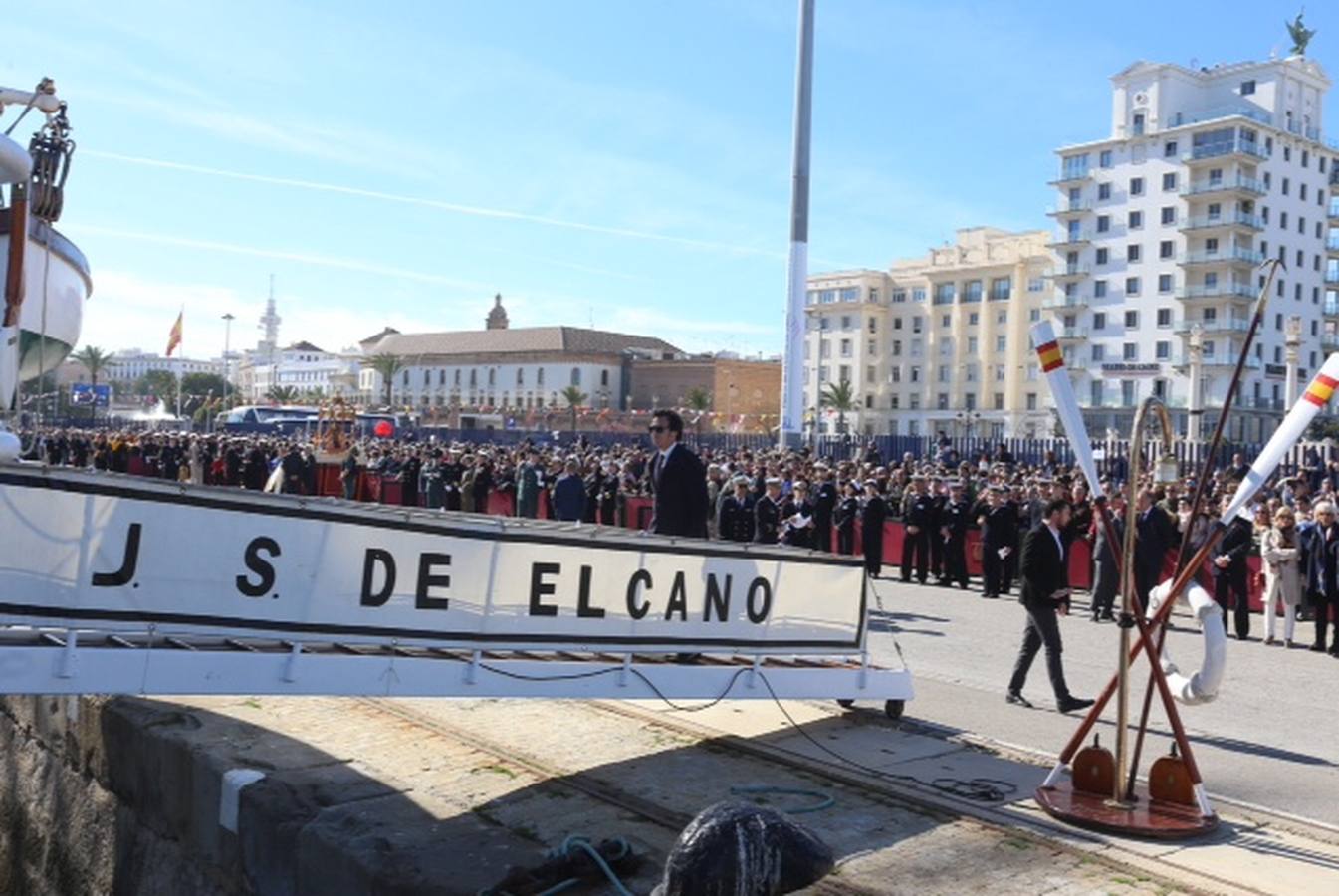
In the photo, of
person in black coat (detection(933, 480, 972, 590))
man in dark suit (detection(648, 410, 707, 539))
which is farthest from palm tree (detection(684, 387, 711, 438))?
man in dark suit (detection(648, 410, 707, 539))

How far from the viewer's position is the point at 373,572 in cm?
679

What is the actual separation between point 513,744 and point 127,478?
Result: 326cm

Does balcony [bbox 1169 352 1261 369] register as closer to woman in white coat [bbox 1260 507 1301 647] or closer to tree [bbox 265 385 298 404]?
woman in white coat [bbox 1260 507 1301 647]

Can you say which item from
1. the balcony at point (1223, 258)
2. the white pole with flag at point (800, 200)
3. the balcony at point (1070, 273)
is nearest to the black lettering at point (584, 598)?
the white pole with flag at point (800, 200)

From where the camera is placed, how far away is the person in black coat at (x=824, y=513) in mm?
20609

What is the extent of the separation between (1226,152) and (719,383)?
47.3 m

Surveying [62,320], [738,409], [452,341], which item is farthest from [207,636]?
[452,341]

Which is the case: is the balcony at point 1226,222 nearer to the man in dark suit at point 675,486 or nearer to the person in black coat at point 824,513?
the person in black coat at point 824,513

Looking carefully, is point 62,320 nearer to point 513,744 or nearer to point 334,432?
point 513,744

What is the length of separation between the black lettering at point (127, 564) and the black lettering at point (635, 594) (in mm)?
2931

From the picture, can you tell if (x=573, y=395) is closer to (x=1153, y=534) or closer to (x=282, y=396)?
(x=282, y=396)

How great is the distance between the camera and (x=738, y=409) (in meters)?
113

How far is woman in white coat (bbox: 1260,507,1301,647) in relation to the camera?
48.5 feet

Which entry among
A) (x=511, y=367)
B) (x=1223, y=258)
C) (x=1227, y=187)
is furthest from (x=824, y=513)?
(x=511, y=367)
